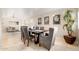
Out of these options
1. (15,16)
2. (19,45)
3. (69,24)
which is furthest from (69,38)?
(15,16)

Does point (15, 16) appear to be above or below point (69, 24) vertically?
above

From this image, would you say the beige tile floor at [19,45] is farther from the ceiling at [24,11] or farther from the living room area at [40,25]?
the ceiling at [24,11]

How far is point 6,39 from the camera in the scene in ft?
9.43

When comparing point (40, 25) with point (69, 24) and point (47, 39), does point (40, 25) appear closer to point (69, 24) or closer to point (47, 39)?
point (47, 39)

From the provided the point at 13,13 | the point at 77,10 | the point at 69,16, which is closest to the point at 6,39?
the point at 13,13

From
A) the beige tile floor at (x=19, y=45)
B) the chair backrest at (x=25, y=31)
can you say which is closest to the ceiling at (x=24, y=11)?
the chair backrest at (x=25, y=31)

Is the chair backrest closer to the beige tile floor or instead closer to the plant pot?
the beige tile floor

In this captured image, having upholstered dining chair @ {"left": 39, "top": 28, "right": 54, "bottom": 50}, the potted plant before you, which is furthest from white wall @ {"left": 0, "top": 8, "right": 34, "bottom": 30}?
the potted plant

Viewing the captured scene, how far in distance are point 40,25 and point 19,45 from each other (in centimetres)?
52

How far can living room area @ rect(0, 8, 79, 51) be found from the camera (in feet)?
9.37

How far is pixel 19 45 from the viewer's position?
2.90 meters
